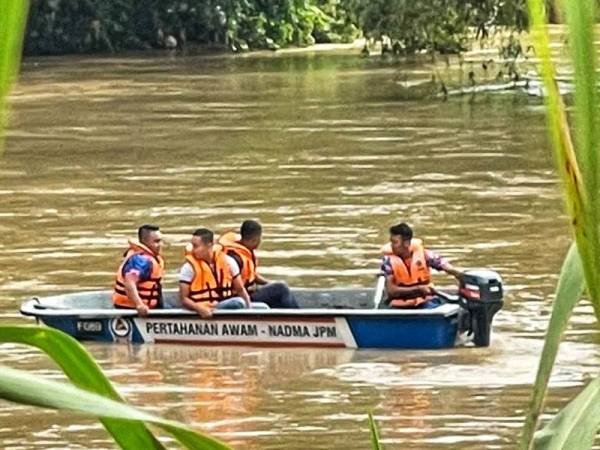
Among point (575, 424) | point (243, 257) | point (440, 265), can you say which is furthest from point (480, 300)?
point (575, 424)

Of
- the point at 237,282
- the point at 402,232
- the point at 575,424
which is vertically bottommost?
the point at 237,282

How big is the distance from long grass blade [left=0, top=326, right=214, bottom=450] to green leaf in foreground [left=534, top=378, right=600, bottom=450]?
0.71 feet

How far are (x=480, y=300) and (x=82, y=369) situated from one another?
12811mm

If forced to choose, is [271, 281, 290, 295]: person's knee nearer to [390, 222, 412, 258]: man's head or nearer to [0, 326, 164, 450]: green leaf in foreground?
[390, 222, 412, 258]: man's head

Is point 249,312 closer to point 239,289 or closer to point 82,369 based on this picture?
point 239,289

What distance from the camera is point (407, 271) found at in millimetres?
14016

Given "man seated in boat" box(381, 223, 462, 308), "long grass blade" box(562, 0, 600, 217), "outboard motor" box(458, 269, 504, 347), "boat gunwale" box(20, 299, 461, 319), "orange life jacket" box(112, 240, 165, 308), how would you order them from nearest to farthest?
"long grass blade" box(562, 0, 600, 217) < "outboard motor" box(458, 269, 504, 347) < "boat gunwale" box(20, 299, 461, 319) < "man seated in boat" box(381, 223, 462, 308) < "orange life jacket" box(112, 240, 165, 308)

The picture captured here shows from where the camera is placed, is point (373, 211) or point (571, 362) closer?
point (571, 362)

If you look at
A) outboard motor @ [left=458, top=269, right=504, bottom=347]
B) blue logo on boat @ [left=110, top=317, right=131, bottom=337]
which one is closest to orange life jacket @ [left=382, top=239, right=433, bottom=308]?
outboard motor @ [left=458, top=269, right=504, bottom=347]

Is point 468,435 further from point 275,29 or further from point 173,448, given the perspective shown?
point 275,29

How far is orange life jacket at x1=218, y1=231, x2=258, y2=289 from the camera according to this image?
1452cm

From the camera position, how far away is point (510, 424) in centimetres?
1136

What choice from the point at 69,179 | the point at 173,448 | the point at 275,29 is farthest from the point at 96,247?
the point at 275,29

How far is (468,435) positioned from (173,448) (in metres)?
3.95
